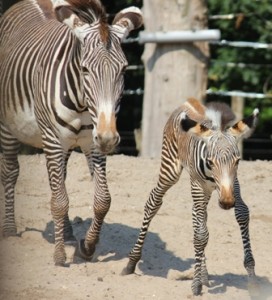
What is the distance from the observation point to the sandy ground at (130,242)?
792 cm

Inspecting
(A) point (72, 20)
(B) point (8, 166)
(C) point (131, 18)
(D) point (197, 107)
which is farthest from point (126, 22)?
(B) point (8, 166)

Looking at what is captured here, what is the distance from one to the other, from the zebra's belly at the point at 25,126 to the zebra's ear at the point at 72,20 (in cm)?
98

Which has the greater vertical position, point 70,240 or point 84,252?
point 84,252

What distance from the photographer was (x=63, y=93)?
8.37 m

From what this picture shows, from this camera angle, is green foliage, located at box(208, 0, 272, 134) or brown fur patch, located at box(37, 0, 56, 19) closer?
brown fur patch, located at box(37, 0, 56, 19)

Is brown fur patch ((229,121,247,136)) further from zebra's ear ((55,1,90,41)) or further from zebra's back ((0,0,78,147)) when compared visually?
zebra's back ((0,0,78,147))

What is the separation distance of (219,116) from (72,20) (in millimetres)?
1206

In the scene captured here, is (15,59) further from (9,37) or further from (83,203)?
(83,203)

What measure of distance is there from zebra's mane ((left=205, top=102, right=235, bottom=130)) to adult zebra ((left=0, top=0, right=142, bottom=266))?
0.60m

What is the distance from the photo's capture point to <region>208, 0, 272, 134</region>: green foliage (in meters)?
14.4

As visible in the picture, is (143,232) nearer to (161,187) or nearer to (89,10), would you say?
(161,187)

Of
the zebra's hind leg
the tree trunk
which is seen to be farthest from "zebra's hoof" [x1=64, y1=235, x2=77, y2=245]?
the tree trunk

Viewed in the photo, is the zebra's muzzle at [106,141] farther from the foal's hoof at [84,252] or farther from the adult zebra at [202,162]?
the foal's hoof at [84,252]

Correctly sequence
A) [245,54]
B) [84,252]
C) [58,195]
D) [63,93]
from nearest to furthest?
1. [63,93]
2. [58,195]
3. [84,252]
4. [245,54]
